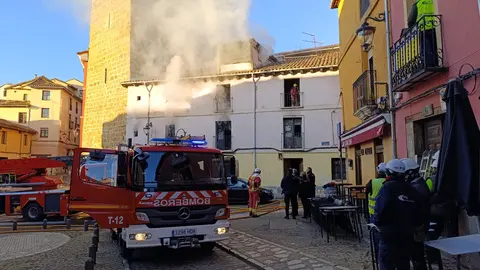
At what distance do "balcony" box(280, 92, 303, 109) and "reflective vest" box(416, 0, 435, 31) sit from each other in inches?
681

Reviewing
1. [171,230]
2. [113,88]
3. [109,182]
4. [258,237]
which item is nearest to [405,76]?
[258,237]

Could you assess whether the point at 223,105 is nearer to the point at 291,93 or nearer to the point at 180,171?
the point at 291,93

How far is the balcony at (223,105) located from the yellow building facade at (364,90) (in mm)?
11640

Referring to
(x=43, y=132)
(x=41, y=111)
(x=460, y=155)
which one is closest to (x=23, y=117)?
(x=41, y=111)

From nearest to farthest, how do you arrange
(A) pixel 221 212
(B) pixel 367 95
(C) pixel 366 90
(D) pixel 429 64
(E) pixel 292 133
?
(D) pixel 429 64 → (A) pixel 221 212 → (B) pixel 367 95 → (C) pixel 366 90 → (E) pixel 292 133

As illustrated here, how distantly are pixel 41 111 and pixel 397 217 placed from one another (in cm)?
4982

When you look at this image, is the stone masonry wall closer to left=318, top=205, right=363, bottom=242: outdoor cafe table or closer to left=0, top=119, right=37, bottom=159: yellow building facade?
left=0, top=119, right=37, bottom=159: yellow building facade

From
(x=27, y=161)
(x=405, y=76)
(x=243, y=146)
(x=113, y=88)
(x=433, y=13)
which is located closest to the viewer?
(x=433, y=13)

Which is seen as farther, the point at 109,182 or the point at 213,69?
the point at 213,69

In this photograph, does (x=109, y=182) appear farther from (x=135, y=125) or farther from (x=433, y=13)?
(x=135, y=125)

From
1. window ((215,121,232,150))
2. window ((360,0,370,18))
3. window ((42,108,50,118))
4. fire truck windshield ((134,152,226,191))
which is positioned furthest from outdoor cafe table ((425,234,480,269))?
window ((42,108,50,118))

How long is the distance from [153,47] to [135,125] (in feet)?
19.4

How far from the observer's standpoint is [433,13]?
259 inches

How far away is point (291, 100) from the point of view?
966 inches
